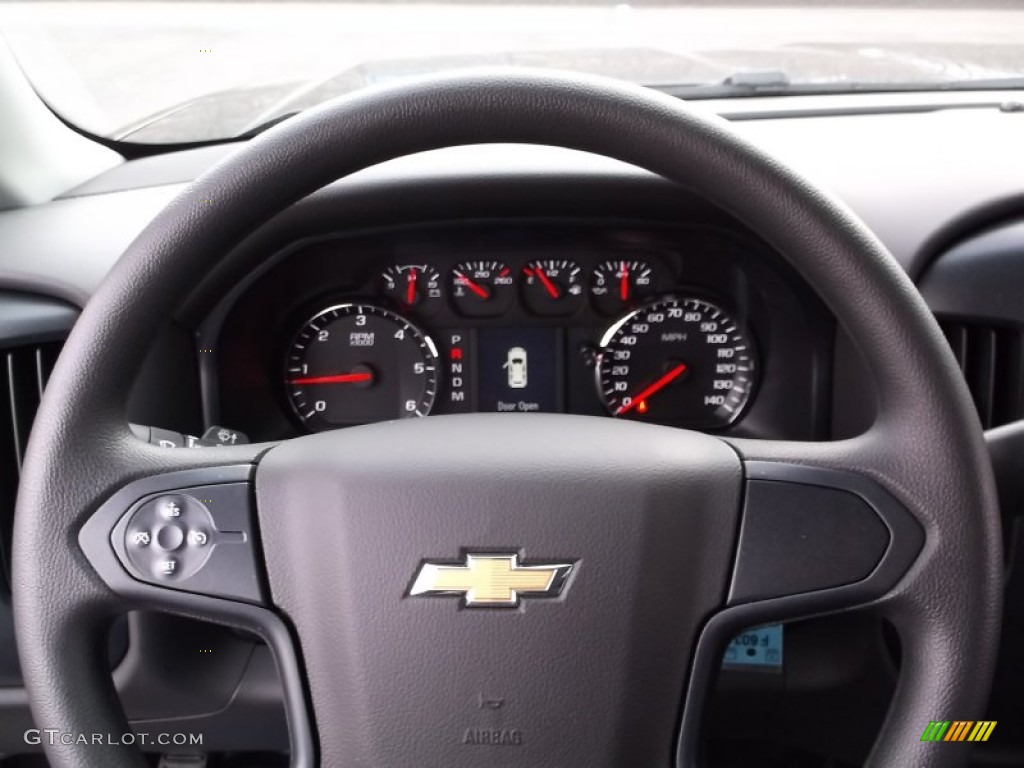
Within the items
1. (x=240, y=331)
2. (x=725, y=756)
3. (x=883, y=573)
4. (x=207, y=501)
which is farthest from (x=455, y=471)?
(x=725, y=756)

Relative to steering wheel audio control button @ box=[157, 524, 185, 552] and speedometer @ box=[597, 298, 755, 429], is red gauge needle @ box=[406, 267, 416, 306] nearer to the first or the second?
speedometer @ box=[597, 298, 755, 429]

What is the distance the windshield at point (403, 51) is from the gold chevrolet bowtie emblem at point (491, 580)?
1.17 m

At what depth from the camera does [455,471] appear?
1.12 m

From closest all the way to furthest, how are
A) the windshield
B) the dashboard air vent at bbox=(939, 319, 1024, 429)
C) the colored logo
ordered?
the colored logo < the dashboard air vent at bbox=(939, 319, 1024, 429) < the windshield

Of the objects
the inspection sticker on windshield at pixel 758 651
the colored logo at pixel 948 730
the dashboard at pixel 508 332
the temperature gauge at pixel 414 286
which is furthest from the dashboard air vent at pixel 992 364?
the temperature gauge at pixel 414 286

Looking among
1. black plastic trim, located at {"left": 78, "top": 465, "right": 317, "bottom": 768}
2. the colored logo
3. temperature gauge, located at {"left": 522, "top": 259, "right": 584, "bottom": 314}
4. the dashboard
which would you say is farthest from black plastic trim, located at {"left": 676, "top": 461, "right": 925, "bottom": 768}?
temperature gauge, located at {"left": 522, "top": 259, "right": 584, "bottom": 314}

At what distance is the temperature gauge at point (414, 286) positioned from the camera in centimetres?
184

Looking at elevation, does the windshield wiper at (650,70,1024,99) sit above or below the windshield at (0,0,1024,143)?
below

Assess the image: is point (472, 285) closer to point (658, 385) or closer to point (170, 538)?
point (658, 385)

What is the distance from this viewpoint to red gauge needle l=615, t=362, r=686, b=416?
6.02 feet

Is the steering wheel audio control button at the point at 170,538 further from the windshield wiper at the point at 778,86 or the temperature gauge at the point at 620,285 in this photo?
the windshield wiper at the point at 778,86

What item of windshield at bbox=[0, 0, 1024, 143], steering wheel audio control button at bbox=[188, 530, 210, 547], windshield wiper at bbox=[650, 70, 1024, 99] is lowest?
steering wheel audio control button at bbox=[188, 530, 210, 547]

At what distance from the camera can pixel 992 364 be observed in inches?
61.2

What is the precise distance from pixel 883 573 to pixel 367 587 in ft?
1.52
